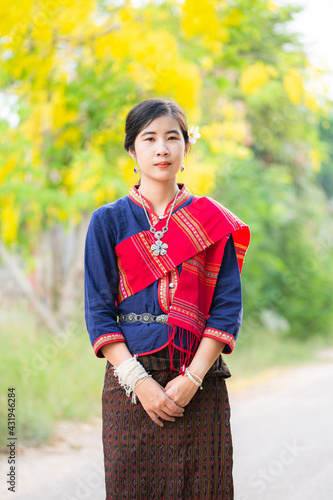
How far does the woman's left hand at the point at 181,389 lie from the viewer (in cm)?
176

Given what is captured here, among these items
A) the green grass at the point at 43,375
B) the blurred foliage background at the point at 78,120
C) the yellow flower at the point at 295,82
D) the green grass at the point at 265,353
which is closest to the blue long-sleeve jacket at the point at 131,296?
the blurred foliage background at the point at 78,120

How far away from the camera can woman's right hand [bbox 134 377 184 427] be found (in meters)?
1.75

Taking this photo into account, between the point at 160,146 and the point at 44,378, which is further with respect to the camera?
the point at 44,378

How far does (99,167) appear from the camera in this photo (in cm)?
514

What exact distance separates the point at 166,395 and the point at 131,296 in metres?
0.34

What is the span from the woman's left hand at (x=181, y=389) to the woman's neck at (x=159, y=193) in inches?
22.5

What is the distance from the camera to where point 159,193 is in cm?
195

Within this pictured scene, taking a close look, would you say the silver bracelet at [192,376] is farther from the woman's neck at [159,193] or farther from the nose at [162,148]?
the nose at [162,148]

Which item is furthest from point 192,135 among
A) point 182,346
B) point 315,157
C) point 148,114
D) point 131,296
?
point 315,157

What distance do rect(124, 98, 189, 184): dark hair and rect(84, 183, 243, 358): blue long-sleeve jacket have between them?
0.86 ft

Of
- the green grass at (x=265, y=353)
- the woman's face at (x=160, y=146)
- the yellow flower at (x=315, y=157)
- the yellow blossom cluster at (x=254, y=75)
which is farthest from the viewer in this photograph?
the yellow flower at (x=315, y=157)

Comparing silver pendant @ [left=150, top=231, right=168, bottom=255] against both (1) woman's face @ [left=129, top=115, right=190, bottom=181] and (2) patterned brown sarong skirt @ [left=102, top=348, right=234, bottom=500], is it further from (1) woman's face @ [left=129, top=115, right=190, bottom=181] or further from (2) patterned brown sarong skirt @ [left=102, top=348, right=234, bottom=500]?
(2) patterned brown sarong skirt @ [left=102, top=348, right=234, bottom=500]

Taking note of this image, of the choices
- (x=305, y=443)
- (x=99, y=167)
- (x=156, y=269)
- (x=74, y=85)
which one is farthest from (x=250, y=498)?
(x=74, y=85)

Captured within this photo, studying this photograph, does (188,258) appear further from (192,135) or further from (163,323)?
(192,135)
